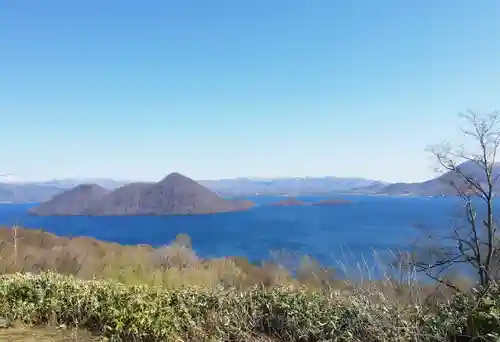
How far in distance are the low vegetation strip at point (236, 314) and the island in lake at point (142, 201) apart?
85592mm

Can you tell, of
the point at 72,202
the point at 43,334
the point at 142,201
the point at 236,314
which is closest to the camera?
the point at 236,314

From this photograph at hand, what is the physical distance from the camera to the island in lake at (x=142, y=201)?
298ft

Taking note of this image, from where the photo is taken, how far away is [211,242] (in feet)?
148

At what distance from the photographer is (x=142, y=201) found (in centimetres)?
9375

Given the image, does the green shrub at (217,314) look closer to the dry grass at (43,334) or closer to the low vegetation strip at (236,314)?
the low vegetation strip at (236,314)

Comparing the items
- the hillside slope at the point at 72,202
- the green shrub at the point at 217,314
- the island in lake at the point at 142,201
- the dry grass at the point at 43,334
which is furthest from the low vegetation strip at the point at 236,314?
the hillside slope at the point at 72,202

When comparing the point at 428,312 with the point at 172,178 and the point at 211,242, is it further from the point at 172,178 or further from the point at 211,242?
the point at 172,178

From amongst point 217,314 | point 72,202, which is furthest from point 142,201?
point 217,314

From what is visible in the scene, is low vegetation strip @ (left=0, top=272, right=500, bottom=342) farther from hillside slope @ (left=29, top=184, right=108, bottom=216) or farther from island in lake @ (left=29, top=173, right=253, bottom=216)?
hillside slope @ (left=29, top=184, right=108, bottom=216)

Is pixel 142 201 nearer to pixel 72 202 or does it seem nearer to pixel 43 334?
pixel 72 202

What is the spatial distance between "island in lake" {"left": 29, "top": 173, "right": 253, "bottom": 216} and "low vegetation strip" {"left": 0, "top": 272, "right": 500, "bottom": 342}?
85592 millimetres

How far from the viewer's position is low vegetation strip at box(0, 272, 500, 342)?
3074 mm

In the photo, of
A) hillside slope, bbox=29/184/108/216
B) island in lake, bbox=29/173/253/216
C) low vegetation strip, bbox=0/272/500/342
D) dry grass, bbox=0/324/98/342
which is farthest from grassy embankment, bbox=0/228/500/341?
hillside slope, bbox=29/184/108/216

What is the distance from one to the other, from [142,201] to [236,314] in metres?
93.3
